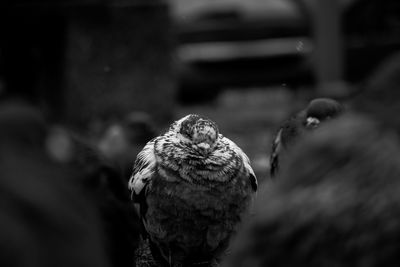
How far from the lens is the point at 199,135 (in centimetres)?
490

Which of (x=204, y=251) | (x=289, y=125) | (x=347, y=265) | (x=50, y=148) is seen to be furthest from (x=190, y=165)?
(x=347, y=265)

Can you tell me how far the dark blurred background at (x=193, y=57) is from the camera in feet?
32.9

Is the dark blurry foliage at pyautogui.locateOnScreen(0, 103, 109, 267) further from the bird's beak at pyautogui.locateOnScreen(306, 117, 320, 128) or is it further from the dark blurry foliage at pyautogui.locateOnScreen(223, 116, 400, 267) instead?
the bird's beak at pyautogui.locateOnScreen(306, 117, 320, 128)

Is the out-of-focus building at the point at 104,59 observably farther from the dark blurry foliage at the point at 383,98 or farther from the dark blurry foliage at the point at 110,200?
the dark blurry foliage at the point at 383,98

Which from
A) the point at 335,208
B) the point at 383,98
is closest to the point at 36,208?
the point at 335,208

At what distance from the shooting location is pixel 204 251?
4.87m

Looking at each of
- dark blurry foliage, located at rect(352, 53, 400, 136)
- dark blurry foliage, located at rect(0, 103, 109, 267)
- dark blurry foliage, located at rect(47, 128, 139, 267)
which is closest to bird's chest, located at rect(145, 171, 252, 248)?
dark blurry foliage, located at rect(47, 128, 139, 267)

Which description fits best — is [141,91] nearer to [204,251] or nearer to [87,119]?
[87,119]

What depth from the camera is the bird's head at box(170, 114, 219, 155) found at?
488 cm

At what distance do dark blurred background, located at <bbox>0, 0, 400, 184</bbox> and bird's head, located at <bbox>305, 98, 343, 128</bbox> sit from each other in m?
1.66

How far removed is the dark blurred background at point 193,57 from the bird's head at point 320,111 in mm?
1659

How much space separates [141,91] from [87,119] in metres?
0.73

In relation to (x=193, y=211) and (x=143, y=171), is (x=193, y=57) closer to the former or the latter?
(x=143, y=171)

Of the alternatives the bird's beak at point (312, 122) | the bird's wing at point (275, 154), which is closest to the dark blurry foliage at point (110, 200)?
the bird's wing at point (275, 154)
